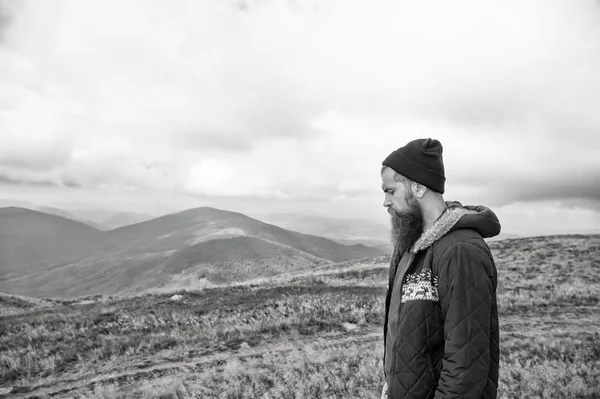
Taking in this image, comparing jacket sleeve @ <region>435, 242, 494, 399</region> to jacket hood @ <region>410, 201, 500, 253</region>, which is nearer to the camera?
jacket sleeve @ <region>435, 242, 494, 399</region>

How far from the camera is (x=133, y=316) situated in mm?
16734

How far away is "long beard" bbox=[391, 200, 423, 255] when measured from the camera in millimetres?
3182

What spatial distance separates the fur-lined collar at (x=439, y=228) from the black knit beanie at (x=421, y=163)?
230mm

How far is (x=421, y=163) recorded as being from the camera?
3.06m

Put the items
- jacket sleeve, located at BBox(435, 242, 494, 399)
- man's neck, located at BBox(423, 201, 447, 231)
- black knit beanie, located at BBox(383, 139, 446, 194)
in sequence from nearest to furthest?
jacket sleeve, located at BBox(435, 242, 494, 399) < black knit beanie, located at BBox(383, 139, 446, 194) < man's neck, located at BBox(423, 201, 447, 231)

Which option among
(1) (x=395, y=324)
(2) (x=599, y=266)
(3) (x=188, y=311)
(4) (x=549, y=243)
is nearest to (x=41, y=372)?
(3) (x=188, y=311)

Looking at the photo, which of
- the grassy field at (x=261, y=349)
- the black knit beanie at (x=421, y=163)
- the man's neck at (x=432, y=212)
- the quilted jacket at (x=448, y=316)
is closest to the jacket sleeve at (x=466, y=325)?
the quilted jacket at (x=448, y=316)

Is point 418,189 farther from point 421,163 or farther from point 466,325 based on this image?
point 466,325

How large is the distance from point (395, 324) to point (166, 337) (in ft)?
40.4

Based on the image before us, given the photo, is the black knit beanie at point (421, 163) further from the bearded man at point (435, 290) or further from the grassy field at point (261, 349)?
the grassy field at point (261, 349)

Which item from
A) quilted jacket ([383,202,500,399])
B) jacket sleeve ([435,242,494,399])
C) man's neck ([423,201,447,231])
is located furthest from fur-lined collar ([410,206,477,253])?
jacket sleeve ([435,242,494,399])

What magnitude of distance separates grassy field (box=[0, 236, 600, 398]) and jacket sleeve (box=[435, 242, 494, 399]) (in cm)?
649

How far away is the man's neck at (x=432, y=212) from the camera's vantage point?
3.13 meters

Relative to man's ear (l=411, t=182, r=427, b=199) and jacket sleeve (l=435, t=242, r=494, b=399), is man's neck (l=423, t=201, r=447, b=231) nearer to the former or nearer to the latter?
man's ear (l=411, t=182, r=427, b=199)
